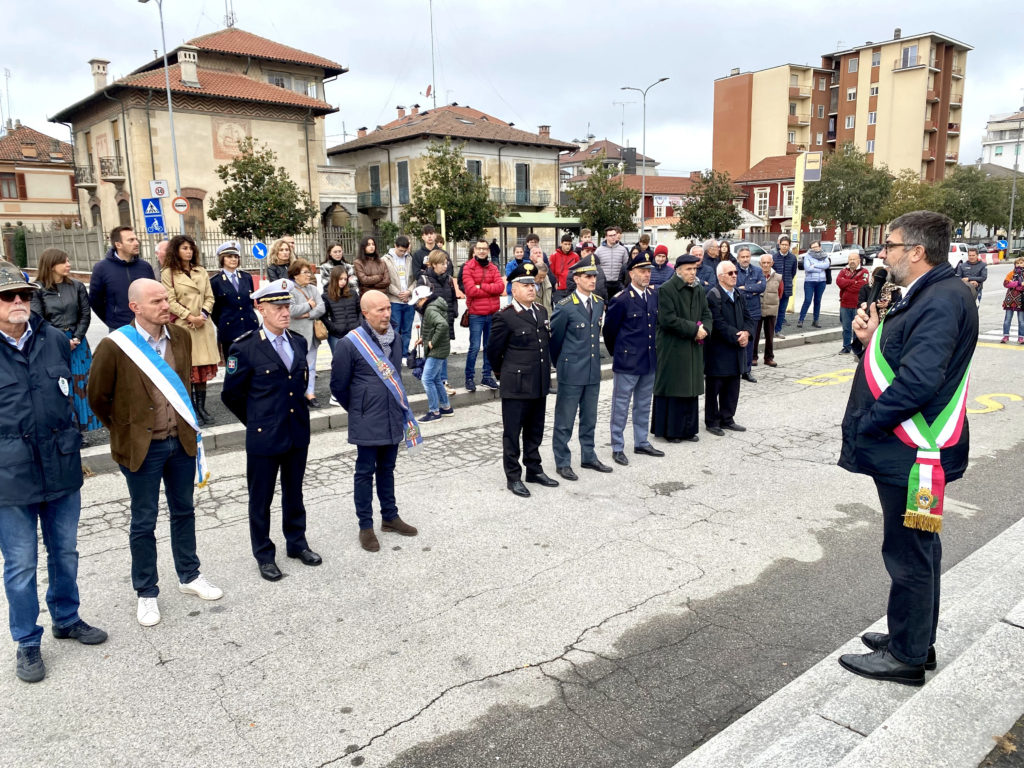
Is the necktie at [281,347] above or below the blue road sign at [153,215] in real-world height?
below

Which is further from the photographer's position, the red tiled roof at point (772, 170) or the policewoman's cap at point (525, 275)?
the red tiled roof at point (772, 170)

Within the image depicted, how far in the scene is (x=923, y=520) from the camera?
314cm

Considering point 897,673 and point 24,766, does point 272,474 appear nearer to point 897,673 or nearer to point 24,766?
point 24,766


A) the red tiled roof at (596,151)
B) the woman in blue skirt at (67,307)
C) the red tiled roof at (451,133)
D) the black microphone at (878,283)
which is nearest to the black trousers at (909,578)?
the black microphone at (878,283)

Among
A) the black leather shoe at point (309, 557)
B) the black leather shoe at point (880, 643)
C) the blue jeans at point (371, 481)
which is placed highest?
the blue jeans at point (371, 481)

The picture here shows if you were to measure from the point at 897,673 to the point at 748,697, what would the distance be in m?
0.67

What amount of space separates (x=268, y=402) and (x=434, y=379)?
166 inches

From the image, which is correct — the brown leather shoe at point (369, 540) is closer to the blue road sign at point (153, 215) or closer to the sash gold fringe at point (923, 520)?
the sash gold fringe at point (923, 520)

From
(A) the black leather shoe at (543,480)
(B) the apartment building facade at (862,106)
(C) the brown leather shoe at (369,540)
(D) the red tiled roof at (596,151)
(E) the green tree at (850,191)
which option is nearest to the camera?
(C) the brown leather shoe at (369,540)

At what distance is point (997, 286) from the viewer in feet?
91.5

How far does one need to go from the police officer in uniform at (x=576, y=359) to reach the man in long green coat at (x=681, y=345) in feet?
3.58

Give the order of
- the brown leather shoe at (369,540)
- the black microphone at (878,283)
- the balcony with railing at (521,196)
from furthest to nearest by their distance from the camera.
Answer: the balcony with railing at (521,196) < the brown leather shoe at (369,540) < the black microphone at (878,283)

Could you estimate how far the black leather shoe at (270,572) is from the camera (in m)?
4.71

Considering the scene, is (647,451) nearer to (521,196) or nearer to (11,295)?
(11,295)
